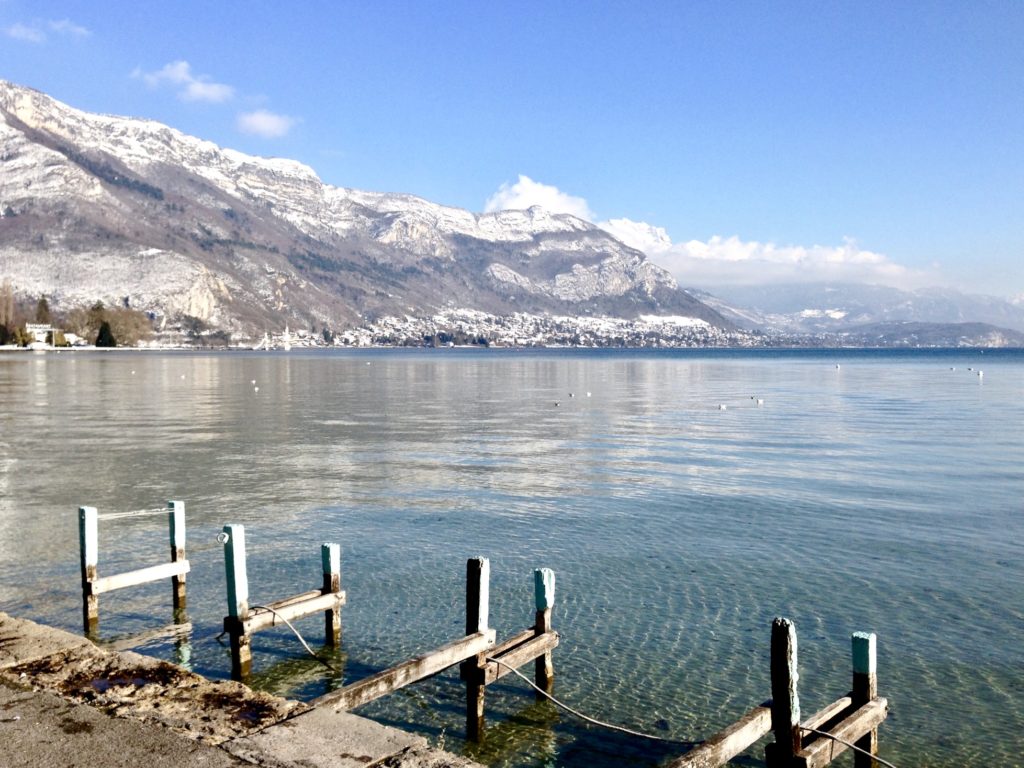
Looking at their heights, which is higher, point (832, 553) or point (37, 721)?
point (37, 721)

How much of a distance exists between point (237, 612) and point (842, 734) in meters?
9.70

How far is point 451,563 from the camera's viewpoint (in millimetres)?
22656

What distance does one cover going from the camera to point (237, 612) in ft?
48.2

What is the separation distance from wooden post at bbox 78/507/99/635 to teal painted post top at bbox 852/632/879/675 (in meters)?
14.2

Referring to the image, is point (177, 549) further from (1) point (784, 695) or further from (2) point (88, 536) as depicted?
(1) point (784, 695)

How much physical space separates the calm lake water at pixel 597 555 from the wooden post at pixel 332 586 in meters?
0.39

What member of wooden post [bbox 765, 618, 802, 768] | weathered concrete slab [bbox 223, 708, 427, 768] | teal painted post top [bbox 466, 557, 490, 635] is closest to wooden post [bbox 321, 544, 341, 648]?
teal painted post top [bbox 466, 557, 490, 635]

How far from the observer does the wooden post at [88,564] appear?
56.6ft

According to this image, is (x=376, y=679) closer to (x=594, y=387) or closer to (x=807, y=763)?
(x=807, y=763)

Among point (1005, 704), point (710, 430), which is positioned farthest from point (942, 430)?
point (1005, 704)

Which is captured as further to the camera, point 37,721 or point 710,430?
point 710,430

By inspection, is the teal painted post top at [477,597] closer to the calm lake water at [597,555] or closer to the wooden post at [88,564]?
the calm lake water at [597,555]

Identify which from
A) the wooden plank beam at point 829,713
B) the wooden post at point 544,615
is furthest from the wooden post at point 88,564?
the wooden plank beam at point 829,713

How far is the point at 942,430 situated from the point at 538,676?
164ft
